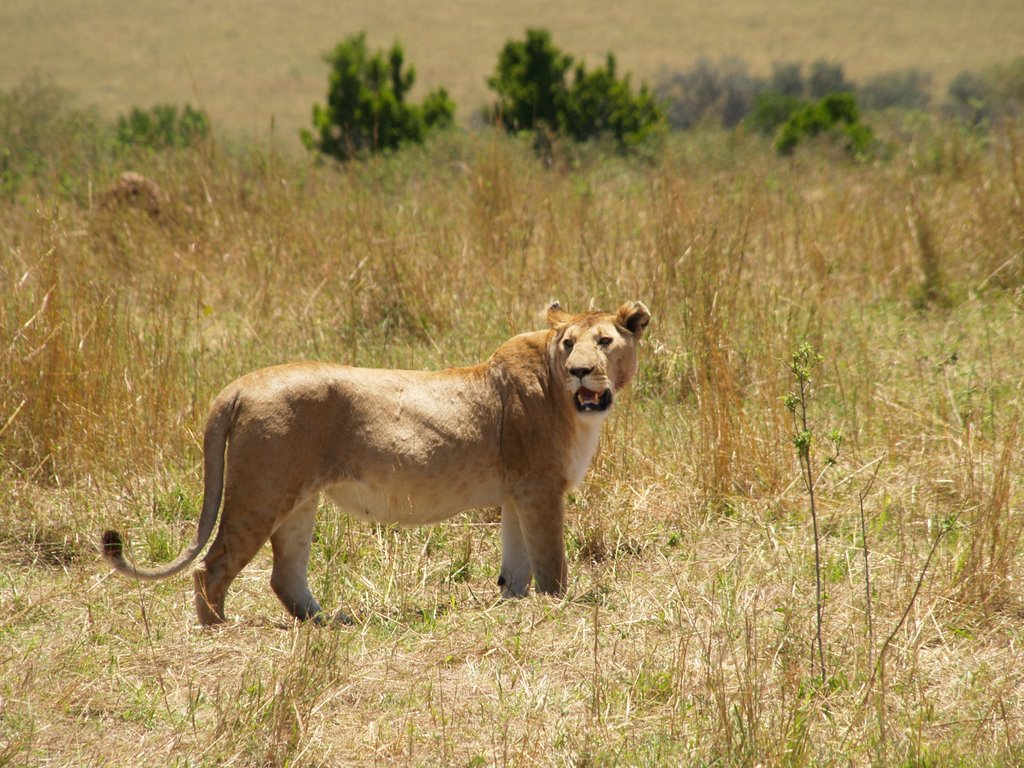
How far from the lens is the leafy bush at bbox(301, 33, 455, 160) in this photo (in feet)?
53.2

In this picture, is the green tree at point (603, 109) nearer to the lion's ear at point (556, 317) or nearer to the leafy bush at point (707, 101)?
the leafy bush at point (707, 101)

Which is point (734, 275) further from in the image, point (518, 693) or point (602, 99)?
point (602, 99)

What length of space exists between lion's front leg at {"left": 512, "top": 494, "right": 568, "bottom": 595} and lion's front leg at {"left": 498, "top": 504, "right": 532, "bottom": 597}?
137 mm

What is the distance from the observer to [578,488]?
5.81 m

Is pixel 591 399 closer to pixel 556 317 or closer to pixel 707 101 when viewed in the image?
pixel 556 317

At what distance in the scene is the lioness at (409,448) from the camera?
437 cm

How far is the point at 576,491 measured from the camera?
19.0ft

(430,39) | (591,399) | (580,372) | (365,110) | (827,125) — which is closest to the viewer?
(580,372)

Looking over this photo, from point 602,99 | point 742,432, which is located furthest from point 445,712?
point 602,99

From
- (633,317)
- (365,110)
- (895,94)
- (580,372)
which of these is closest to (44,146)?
(365,110)

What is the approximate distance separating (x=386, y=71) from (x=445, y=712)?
15.8m

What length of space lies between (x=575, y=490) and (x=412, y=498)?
4.25ft

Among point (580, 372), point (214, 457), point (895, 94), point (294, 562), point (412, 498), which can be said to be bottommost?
point (895, 94)

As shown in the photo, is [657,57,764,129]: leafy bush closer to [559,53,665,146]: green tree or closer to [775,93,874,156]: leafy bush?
[775,93,874,156]: leafy bush
